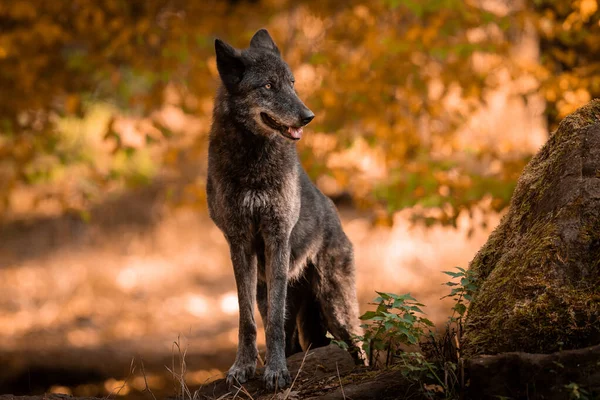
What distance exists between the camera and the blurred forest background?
27.9ft

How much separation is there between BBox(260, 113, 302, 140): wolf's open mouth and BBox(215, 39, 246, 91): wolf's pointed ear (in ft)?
1.12

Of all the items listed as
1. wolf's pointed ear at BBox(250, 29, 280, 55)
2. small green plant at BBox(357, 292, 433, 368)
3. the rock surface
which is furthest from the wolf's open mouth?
the rock surface

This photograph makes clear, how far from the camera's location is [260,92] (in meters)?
4.63

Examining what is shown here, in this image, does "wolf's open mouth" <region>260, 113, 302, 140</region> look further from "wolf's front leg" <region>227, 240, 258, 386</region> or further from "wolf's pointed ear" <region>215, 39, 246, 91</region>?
"wolf's front leg" <region>227, 240, 258, 386</region>

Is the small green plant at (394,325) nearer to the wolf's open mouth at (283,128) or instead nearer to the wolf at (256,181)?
the wolf at (256,181)

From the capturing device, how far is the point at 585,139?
3.82 metres

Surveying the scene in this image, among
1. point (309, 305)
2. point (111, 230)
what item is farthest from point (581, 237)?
point (111, 230)

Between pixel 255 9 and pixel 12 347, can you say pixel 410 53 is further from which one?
pixel 12 347

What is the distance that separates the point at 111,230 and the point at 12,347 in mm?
4330

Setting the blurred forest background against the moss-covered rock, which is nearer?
the moss-covered rock

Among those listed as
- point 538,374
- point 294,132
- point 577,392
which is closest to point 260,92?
point 294,132

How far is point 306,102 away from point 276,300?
5.58 m

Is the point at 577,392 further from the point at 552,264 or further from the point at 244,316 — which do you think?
the point at 244,316

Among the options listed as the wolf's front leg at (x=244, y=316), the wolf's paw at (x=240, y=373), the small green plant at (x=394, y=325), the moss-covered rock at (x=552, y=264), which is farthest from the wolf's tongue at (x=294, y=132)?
the wolf's paw at (x=240, y=373)
